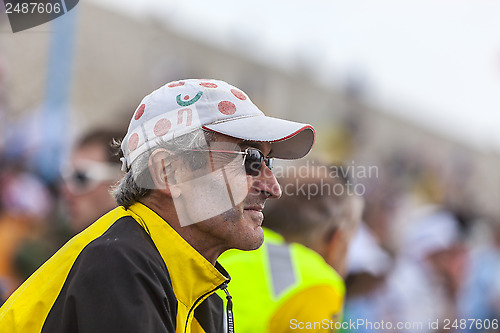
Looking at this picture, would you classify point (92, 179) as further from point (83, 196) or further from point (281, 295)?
point (281, 295)

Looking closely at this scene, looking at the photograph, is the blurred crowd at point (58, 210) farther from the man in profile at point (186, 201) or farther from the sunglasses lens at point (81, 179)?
the man in profile at point (186, 201)

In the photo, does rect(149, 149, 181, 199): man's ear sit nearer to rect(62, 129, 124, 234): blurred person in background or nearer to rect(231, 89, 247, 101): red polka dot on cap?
rect(231, 89, 247, 101): red polka dot on cap

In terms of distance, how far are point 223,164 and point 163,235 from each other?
0.99 ft

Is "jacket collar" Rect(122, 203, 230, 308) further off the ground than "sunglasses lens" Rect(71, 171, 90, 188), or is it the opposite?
"jacket collar" Rect(122, 203, 230, 308)

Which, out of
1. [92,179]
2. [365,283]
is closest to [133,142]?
[92,179]

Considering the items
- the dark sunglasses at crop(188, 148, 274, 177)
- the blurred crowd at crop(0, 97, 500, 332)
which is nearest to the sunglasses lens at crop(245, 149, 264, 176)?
the dark sunglasses at crop(188, 148, 274, 177)

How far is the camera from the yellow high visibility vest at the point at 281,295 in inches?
108

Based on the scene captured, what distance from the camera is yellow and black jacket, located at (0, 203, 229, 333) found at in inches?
66.0

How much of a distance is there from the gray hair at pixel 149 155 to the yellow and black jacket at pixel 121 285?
6cm

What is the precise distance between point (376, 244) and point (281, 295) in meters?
3.70

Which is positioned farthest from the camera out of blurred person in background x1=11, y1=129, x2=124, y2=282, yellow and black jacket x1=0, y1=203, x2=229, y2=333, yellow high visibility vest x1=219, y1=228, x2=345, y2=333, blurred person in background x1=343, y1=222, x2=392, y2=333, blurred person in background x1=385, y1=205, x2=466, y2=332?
blurred person in background x1=385, y1=205, x2=466, y2=332

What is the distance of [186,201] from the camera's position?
6.90ft

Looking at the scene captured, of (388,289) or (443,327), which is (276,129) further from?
(443,327)

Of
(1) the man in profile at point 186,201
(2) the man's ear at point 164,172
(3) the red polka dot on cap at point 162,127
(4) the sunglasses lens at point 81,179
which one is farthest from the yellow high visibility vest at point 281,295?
(4) the sunglasses lens at point 81,179
